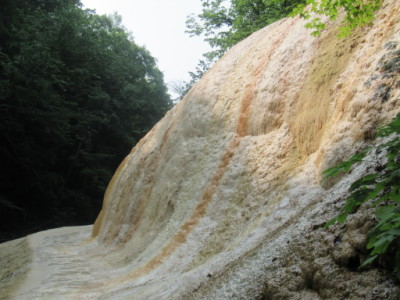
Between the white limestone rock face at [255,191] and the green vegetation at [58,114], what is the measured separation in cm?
992

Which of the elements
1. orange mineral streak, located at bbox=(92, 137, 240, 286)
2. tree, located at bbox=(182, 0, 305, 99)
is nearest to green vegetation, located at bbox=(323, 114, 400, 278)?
orange mineral streak, located at bbox=(92, 137, 240, 286)

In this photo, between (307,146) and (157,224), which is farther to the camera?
(157,224)

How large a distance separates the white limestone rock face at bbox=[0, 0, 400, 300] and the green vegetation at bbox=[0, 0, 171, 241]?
9.92 metres

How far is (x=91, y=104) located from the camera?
91.5 ft

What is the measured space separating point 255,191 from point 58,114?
55.6 feet

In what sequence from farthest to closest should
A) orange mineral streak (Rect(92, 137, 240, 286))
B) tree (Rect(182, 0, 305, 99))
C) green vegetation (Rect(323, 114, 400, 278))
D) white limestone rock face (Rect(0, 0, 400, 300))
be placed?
tree (Rect(182, 0, 305, 99)), orange mineral streak (Rect(92, 137, 240, 286)), white limestone rock face (Rect(0, 0, 400, 300)), green vegetation (Rect(323, 114, 400, 278))

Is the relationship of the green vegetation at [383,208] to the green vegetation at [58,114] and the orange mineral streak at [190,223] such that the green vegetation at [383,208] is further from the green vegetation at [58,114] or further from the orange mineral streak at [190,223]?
the green vegetation at [58,114]

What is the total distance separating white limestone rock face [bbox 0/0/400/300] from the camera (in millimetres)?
3115

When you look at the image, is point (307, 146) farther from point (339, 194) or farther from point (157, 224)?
point (157, 224)

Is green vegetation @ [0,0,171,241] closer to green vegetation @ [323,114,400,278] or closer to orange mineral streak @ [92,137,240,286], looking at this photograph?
orange mineral streak @ [92,137,240,286]

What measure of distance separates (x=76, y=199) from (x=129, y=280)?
19454mm

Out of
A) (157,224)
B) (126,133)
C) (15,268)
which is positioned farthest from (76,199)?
(157,224)

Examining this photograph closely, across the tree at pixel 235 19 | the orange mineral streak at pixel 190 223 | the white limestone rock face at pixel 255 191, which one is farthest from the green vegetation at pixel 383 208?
the tree at pixel 235 19

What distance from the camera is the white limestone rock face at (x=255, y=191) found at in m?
3.12
